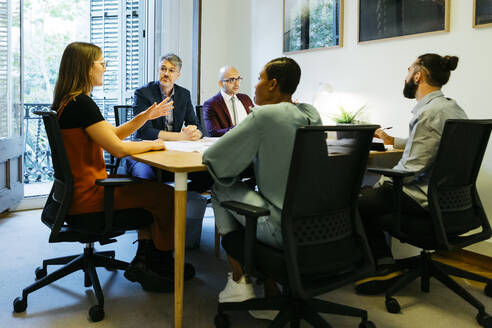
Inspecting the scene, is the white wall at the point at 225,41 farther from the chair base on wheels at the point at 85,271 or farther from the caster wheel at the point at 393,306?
the caster wheel at the point at 393,306

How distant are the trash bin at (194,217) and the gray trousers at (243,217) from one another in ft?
3.65

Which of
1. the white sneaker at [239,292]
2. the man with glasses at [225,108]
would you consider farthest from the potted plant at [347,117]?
the white sneaker at [239,292]

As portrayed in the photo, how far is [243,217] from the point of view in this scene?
168 centimetres

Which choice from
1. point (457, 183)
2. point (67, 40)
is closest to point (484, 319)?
point (457, 183)

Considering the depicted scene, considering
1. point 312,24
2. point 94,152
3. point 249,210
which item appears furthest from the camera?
point 312,24

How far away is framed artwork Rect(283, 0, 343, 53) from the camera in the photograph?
12.2 ft

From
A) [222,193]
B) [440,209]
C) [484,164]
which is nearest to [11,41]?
[222,193]

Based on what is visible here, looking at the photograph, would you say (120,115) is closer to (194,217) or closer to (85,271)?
(194,217)

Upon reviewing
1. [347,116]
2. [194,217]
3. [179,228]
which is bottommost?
[194,217]

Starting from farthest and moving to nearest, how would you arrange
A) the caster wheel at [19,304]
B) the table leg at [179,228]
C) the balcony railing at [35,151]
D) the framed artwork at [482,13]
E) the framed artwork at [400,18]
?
the balcony railing at [35,151]
the framed artwork at [400,18]
the framed artwork at [482,13]
the caster wheel at [19,304]
the table leg at [179,228]

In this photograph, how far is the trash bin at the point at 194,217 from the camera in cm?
291

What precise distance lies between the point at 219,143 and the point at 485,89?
6.42 feet

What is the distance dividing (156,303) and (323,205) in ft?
3.48

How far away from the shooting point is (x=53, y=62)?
540 cm
